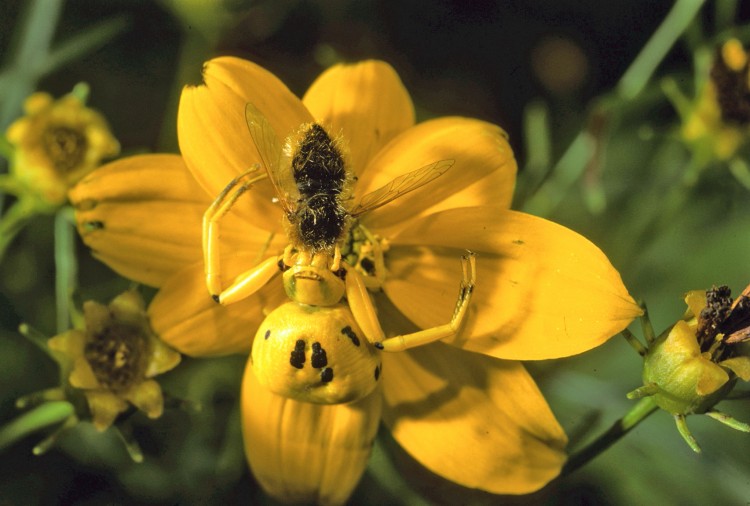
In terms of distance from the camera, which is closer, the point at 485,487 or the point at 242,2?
the point at 485,487

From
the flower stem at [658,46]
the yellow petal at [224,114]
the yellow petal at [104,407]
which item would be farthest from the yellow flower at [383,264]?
the flower stem at [658,46]

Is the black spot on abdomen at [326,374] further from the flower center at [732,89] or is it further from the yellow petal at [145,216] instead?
the flower center at [732,89]

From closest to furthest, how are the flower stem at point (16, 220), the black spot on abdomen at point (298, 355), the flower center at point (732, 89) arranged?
1. the black spot on abdomen at point (298, 355)
2. the flower stem at point (16, 220)
3. the flower center at point (732, 89)

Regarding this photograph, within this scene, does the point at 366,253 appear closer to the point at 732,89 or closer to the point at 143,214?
the point at 143,214

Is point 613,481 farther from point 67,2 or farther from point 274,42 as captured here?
point 67,2

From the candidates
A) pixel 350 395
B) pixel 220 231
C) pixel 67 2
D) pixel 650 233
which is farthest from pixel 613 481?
pixel 67 2

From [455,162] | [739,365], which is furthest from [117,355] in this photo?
[739,365]
